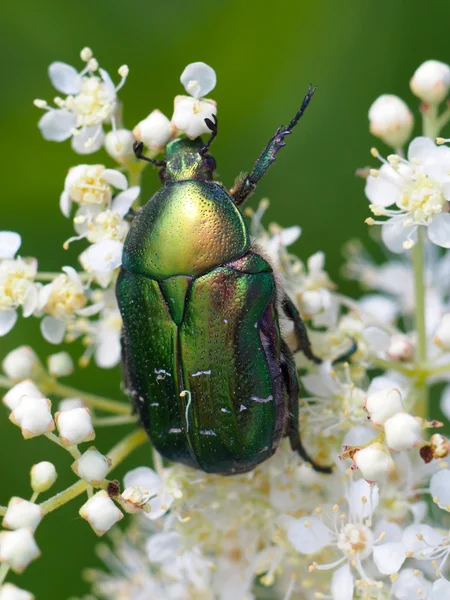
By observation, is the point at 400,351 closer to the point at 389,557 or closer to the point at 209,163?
the point at 389,557

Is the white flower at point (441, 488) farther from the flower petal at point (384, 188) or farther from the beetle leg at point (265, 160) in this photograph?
the beetle leg at point (265, 160)

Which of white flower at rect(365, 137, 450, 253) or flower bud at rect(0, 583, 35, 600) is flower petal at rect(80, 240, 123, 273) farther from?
flower bud at rect(0, 583, 35, 600)

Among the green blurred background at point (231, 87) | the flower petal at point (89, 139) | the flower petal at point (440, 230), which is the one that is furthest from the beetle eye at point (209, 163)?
the green blurred background at point (231, 87)

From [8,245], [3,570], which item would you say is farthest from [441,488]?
[8,245]

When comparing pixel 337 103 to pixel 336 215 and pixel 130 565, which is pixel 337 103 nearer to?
pixel 336 215

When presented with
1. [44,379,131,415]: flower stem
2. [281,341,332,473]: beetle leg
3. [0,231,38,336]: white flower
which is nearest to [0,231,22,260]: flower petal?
[0,231,38,336]: white flower
